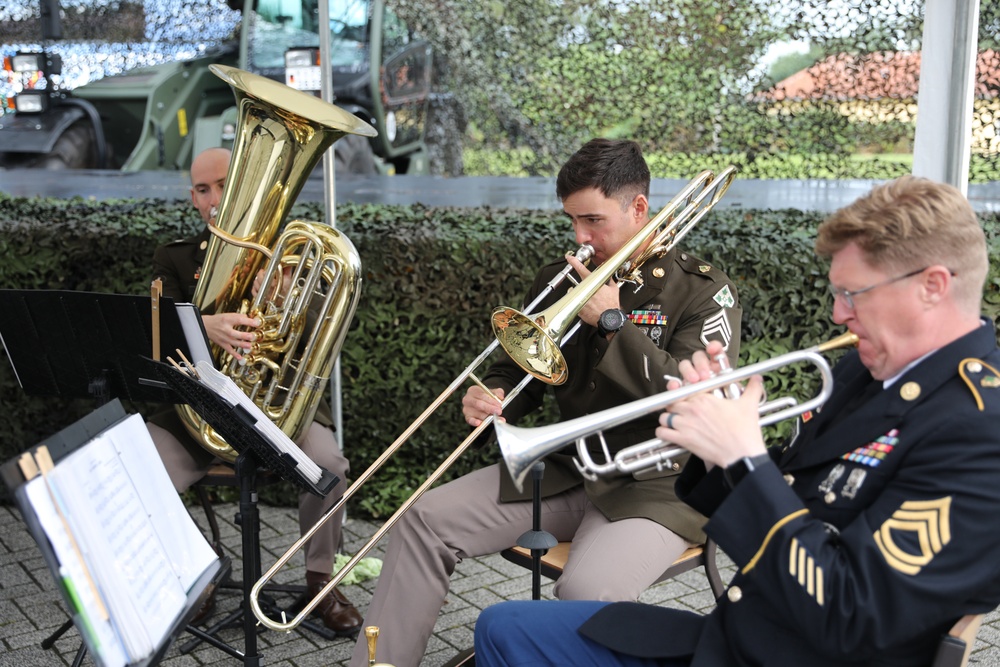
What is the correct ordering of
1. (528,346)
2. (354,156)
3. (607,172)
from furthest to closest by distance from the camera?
(354,156)
(607,172)
(528,346)

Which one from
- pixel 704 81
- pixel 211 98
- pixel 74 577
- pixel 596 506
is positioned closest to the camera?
pixel 74 577

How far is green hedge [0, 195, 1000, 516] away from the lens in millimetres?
4305

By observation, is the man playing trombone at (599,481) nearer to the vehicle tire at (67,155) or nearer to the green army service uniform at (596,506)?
the green army service uniform at (596,506)

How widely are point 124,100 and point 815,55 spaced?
481cm

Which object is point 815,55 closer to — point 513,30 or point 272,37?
point 513,30

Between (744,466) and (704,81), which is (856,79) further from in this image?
(744,466)

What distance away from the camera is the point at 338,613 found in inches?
142

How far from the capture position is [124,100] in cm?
716

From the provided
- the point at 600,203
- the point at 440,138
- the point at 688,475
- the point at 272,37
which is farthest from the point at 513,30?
the point at 688,475

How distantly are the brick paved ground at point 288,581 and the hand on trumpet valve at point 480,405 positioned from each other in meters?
1.06

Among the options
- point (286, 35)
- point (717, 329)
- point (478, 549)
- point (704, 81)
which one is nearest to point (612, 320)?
point (717, 329)

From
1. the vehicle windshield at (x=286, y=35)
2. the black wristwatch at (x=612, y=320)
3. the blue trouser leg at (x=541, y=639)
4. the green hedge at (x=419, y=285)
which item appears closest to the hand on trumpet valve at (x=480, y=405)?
the black wristwatch at (x=612, y=320)

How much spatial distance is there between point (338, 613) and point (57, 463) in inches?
86.1

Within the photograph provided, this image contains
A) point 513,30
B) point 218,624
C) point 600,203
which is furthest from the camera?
point 513,30
